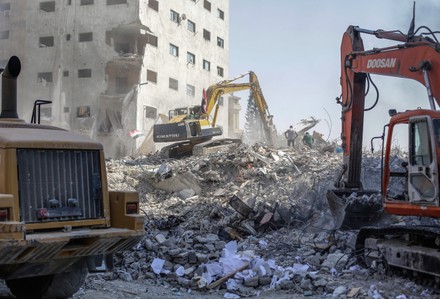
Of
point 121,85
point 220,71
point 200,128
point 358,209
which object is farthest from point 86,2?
point 358,209

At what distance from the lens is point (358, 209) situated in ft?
33.8

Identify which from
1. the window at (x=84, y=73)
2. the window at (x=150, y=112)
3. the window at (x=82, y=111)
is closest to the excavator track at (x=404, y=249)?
the window at (x=150, y=112)

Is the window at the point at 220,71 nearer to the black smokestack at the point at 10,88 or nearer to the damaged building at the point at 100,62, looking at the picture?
the damaged building at the point at 100,62

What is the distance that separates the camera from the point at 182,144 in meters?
26.3

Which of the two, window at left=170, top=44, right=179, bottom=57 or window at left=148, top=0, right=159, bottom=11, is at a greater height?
Answer: window at left=148, top=0, right=159, bottom=11

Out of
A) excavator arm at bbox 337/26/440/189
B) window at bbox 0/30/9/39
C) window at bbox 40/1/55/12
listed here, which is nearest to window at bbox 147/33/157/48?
window at bbox 40/1/55/12

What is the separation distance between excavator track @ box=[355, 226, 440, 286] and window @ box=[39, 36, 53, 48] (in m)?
36.3

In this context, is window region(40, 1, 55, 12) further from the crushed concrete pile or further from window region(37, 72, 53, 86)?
the crushed concrete pile

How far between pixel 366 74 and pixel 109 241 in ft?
20.5

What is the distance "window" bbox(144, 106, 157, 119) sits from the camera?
3962 cm

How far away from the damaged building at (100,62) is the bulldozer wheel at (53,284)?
30.6 metres

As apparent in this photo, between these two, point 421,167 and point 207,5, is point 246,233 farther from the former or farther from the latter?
point 207,5

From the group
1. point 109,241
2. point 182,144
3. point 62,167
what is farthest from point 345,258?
point 182,144

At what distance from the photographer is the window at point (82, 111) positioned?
128 feet
